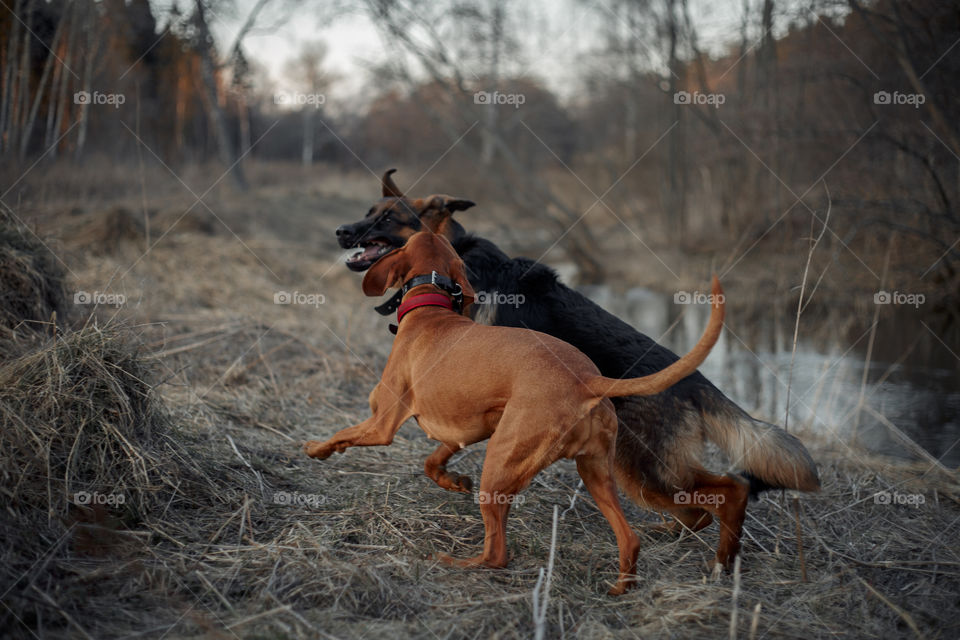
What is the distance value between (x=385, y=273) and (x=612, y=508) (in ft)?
5.65

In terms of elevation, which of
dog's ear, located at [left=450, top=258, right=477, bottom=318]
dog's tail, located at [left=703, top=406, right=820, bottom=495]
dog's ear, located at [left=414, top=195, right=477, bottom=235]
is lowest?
dog's tail, located at [left=703, top=406, right=820, bottom=495]

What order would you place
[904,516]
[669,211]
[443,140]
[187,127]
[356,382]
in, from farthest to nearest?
[443,140] < [187,127] < [669,211] < [356,382] < [904,516]

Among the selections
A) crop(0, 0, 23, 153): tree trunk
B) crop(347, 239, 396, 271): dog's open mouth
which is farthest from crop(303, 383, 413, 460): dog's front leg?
crop(0, 0, 23, 153): tree trunk

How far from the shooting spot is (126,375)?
3607mm

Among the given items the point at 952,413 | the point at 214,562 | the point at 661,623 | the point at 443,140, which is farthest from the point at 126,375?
the point at 443,140

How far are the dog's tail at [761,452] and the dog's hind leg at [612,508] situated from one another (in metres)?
0.79

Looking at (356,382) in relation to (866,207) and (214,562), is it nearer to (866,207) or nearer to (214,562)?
(214,562)

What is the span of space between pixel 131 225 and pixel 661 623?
32.6ft

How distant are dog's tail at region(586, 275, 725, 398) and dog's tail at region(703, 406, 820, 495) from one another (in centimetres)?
85
